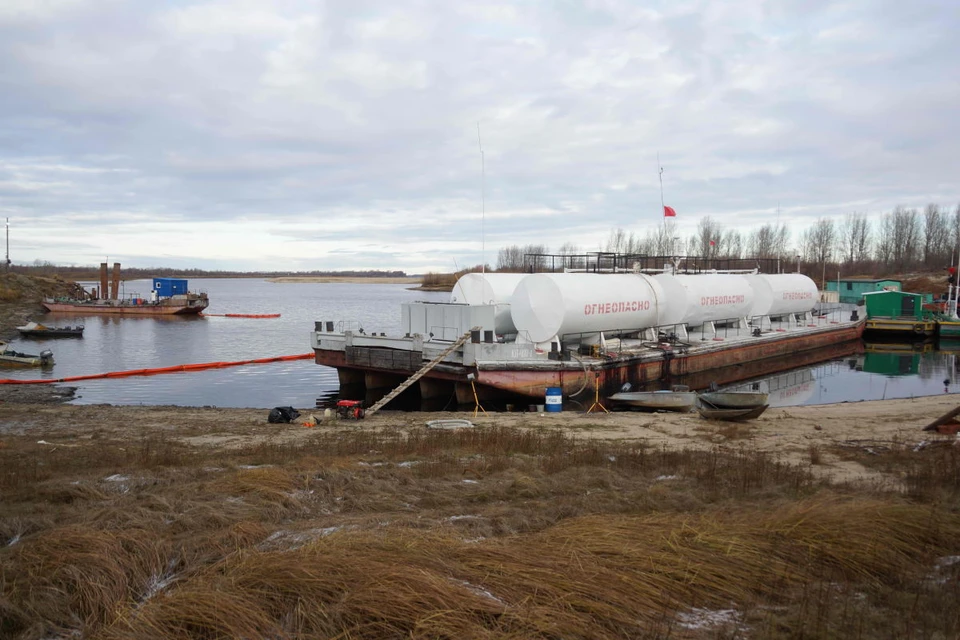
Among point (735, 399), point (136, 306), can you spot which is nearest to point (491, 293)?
point (735, 399)

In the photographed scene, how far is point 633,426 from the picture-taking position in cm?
1697

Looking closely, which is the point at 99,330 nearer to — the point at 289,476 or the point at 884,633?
the point at 289,476

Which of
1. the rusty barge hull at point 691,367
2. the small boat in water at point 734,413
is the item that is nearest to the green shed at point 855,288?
the rusty barge hull at point 691,367

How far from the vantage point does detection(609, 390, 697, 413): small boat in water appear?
2080 centimetres

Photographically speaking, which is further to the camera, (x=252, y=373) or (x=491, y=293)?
(x=252, y=373)

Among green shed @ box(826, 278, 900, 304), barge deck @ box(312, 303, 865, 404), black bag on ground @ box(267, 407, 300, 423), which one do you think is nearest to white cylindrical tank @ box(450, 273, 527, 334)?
barge deck @ box(312, 303, 865, 404)

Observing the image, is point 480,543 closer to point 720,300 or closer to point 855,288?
point 720,300

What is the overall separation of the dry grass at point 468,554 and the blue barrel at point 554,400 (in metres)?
11.3

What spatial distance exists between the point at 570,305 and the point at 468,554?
63.1 ft

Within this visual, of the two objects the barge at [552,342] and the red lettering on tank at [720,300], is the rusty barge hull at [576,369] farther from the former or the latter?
the red lettering on tank at [720,300]

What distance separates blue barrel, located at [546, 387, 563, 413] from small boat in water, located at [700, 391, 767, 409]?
181 inches

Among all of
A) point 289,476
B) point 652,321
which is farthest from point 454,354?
point 289,476

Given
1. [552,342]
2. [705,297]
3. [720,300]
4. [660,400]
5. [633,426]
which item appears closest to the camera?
[633,426]

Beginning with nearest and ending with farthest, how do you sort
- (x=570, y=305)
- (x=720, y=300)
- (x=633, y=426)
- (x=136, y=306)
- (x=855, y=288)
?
(x=633, y=426) < (x=570, y=305) < (x=720, y=300) < (x=855, y=288) < (x=136, y=306)
